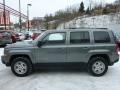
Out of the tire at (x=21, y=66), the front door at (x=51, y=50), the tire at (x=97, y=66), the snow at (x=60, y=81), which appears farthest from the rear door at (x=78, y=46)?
the tire at (x=21, y=66)

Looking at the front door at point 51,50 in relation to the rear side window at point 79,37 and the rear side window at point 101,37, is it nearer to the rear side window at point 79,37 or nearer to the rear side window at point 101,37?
the rear side window at point 79,37

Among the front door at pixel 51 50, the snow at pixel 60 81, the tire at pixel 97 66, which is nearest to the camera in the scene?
the snow at pixel 60 81

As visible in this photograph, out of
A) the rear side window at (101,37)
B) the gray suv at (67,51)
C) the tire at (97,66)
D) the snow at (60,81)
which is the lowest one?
the snow at (60,81)

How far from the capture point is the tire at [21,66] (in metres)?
7.45

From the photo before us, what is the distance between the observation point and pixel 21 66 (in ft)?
24.7

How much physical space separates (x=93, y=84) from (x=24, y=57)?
2.56 metres

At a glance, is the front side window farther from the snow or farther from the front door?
the snow

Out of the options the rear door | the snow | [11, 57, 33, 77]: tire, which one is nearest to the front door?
the rear door

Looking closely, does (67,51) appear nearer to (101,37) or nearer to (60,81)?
(60,81)

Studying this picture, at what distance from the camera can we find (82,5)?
73.6 meters

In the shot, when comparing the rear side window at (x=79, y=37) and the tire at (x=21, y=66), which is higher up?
the rear side window at (x=79, y=37)

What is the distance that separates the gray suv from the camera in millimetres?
7395

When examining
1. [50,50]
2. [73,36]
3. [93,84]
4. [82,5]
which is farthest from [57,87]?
[82,5]

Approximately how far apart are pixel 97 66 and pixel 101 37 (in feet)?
3.33
